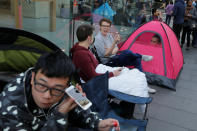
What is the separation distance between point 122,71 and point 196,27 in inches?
223

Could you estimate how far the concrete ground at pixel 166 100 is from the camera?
10.3 feet

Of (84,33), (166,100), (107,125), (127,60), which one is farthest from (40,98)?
(166,100)

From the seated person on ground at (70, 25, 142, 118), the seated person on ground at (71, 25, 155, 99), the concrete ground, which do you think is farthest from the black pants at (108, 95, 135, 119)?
the concrete ground

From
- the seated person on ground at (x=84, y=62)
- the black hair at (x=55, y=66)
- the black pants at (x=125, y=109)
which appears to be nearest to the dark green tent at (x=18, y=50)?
the seated person on ground at (x=84, y=62)

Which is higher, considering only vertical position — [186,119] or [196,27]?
[196,27]

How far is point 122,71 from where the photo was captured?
2.76m

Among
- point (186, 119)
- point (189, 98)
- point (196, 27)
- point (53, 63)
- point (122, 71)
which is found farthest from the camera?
point (196, 27)

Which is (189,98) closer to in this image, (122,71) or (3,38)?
(122,71)

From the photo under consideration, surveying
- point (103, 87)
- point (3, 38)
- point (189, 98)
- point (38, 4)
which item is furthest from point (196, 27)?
point (3, 38)

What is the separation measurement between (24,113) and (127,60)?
2168mm

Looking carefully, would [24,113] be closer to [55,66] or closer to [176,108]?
[55,66]

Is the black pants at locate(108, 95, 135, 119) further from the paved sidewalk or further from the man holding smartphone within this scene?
the man holding smartphone

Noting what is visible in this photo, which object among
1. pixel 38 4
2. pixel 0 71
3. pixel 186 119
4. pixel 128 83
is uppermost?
pixel 38 4

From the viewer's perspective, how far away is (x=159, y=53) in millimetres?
4434
